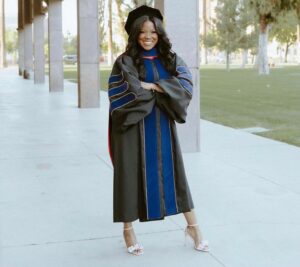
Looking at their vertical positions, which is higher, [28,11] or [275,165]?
[28,11]

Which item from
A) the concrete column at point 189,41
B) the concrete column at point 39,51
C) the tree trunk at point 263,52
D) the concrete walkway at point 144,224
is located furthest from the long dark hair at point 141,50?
the tree trunk at point 263,52

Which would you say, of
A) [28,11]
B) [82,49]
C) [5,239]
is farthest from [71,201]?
[28,11]

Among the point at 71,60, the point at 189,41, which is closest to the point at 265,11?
the point at 189,41

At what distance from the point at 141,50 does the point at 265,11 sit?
36.4m

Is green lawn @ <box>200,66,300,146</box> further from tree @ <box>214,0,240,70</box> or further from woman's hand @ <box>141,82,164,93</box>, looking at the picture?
tree @ <box>214,0,240,70</box>

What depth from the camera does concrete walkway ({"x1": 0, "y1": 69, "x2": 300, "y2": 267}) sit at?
4.57 metres

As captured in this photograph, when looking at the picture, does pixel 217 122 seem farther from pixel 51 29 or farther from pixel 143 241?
pixel 51 29

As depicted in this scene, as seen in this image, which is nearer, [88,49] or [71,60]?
[88,49]

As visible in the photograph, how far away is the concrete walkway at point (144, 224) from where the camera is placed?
4.57 meters

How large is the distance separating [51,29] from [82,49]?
8241 millimetres

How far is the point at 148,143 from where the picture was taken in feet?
14.6

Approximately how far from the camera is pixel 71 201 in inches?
245

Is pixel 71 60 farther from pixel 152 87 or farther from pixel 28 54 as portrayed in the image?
pixel 152 87

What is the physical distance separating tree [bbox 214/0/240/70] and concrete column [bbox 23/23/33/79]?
1839 centimetres
